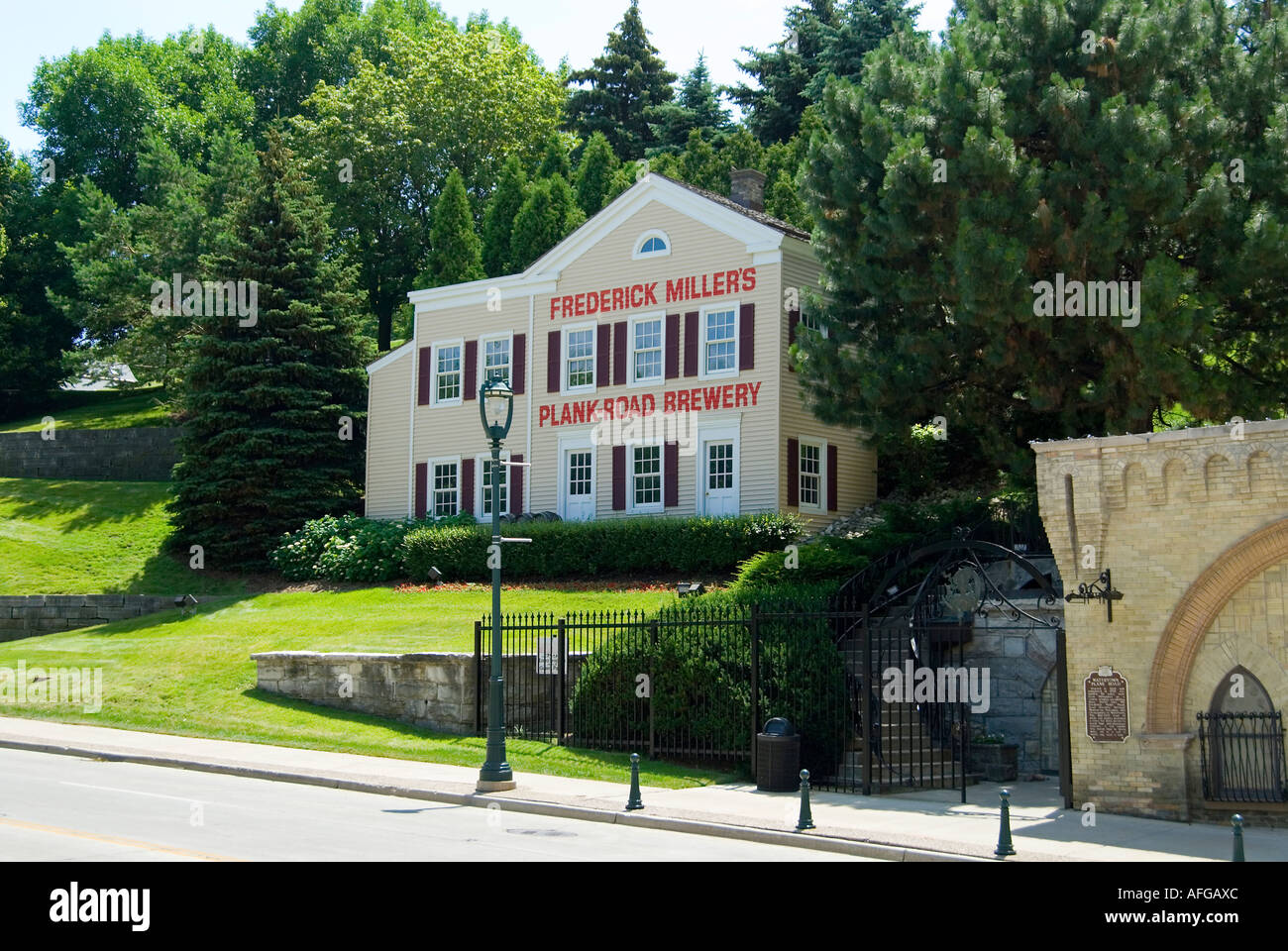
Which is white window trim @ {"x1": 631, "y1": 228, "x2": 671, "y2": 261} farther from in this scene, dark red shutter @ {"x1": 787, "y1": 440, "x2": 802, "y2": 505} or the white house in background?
the white house in background

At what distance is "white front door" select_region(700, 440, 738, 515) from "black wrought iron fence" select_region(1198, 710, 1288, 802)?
17.2m

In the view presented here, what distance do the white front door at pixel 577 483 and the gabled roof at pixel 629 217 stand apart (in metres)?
4.77

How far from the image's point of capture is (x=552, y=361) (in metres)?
35.2

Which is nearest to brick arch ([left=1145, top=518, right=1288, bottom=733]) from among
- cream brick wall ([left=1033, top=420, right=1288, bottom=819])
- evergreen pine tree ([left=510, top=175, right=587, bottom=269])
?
cream brick wall ([left=1033, top=420, right=1288, bottom=819])

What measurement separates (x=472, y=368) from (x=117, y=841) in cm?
2618

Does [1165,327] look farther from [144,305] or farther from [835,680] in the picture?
[144,305]

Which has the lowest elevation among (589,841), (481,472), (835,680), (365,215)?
(589,841)

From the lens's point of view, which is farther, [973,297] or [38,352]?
[38,352]

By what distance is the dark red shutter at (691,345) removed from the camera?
1278 inches

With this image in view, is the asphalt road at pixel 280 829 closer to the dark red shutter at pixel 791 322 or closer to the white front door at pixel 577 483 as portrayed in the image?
the white front door at pixel 577 483

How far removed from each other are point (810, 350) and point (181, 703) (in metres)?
13.2

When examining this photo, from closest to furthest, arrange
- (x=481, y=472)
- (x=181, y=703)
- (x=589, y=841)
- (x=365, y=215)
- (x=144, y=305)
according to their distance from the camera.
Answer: (x=589, y=841) < (x=181, y=703) < (x=481, y=472) < (x=144, y=305) < (x=365, y=215)

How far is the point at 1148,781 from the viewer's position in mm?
14727

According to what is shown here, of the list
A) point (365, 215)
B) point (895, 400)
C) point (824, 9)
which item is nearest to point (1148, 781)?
point (895, 400)
